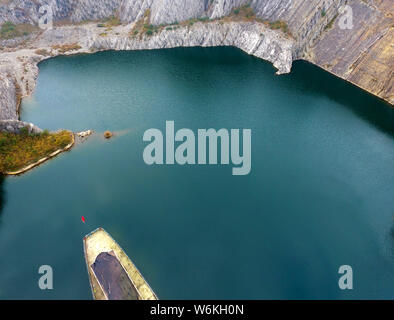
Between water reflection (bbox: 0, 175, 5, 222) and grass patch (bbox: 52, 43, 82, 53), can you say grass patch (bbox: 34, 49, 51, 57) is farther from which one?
water reflection (bbox: 0, 175, 5, 222)

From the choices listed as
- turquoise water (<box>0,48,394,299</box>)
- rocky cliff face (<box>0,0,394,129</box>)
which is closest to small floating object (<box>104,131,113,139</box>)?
turquoise water (<box>0,48,394,299</box>)

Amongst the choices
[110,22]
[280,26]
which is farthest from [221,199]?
[110,22]

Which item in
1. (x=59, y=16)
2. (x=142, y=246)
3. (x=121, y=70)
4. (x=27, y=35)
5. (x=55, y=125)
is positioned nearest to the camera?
(x=142, y=246)

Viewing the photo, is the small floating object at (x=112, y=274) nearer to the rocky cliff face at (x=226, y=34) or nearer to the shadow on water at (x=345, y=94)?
the rocky cliff face at (x=226, y=34)

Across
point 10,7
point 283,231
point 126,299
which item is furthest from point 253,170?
point 10,7

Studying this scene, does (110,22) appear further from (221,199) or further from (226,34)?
(221,199)

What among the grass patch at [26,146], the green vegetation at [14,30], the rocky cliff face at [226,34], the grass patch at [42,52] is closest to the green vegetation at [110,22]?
the rocky cliff face at [226,34]

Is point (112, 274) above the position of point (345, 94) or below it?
below

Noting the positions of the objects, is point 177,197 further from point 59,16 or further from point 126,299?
point 59,16
